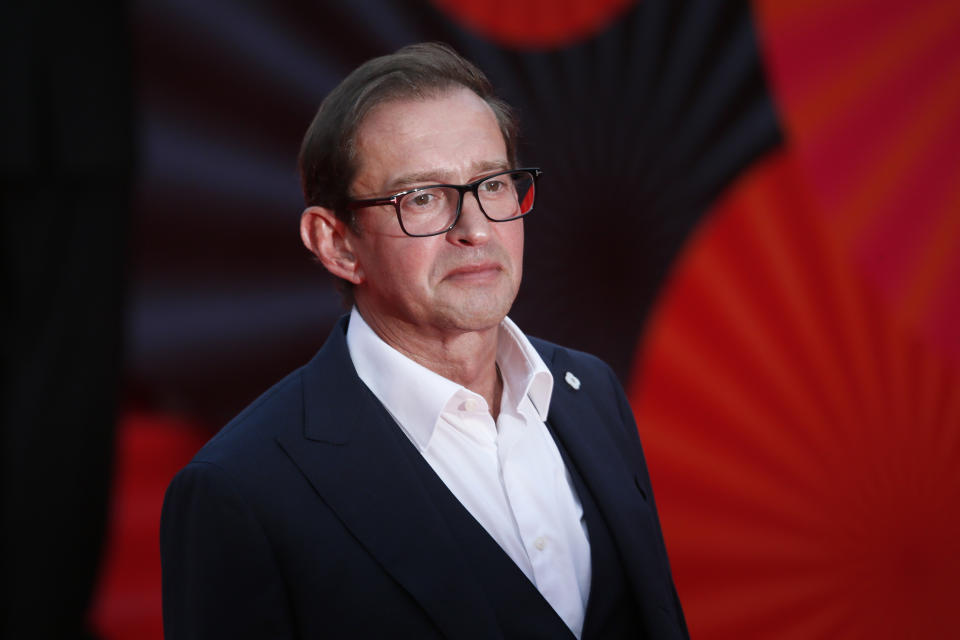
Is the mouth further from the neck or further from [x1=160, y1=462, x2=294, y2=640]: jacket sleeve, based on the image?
[x1=160, y1=462, x2=294, y2=640]: jacket sleeve

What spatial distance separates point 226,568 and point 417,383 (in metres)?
0.31

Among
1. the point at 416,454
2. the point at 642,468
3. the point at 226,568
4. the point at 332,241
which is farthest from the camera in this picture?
the point at 642,468

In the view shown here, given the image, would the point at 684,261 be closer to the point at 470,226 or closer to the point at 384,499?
the point at 470,226

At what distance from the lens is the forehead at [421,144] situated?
1044mm

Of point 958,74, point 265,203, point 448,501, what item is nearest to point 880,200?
point 958,74

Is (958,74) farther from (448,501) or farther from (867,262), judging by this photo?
(448,501)

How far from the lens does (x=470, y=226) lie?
1.05 metres

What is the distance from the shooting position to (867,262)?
2291 millimetres

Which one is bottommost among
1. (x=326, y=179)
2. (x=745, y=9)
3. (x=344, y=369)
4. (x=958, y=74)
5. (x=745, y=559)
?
(x=745, y=559)

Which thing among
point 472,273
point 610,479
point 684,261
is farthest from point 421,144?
point 684,261

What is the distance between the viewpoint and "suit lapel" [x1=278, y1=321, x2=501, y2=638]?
0.94 metres

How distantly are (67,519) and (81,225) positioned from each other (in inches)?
21.0

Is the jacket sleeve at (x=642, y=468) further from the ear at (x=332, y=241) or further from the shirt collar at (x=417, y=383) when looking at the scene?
the ear at (x=332, y=241)

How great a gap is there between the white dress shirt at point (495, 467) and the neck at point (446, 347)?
27mm
